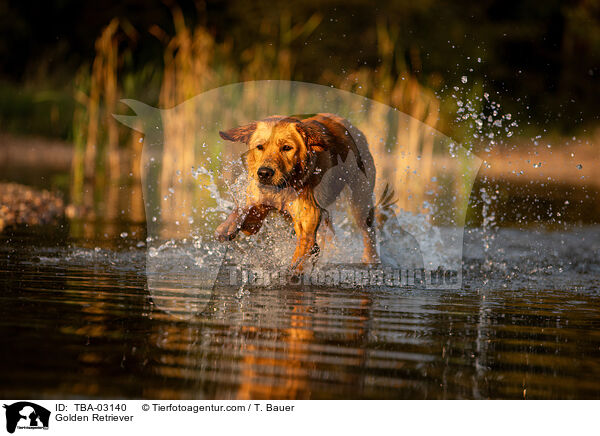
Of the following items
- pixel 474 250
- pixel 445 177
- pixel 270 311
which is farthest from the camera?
pixel 445 177

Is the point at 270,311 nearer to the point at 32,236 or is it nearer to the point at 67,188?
the point at 32,236

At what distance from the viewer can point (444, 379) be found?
139 inches

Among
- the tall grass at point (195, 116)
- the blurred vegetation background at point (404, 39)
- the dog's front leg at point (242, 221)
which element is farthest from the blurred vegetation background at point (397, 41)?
the dog's front leg at point (242, 221)

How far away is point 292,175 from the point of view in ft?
19.2

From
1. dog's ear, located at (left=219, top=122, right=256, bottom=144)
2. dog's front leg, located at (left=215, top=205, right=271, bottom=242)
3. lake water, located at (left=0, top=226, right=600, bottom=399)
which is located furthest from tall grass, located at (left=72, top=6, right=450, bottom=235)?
lake water, located at (left=0, top=226, right=600, bottom=399)

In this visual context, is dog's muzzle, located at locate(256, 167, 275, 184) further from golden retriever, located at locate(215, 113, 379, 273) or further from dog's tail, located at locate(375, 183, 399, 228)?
dog's tail, located at locate(375, 183, 399, 228)

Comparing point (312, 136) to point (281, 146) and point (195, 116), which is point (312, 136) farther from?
point (195, 116)

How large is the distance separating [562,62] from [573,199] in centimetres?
1323

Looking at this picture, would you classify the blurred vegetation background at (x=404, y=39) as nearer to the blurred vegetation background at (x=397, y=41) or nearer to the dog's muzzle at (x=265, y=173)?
the blurred vegetation background at (x=397, y=41)

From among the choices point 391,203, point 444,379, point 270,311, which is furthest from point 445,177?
point 444,379

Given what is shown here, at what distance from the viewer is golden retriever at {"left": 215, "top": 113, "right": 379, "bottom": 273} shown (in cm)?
581

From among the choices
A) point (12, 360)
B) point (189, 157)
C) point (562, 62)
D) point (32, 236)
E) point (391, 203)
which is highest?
point (562, 62)
